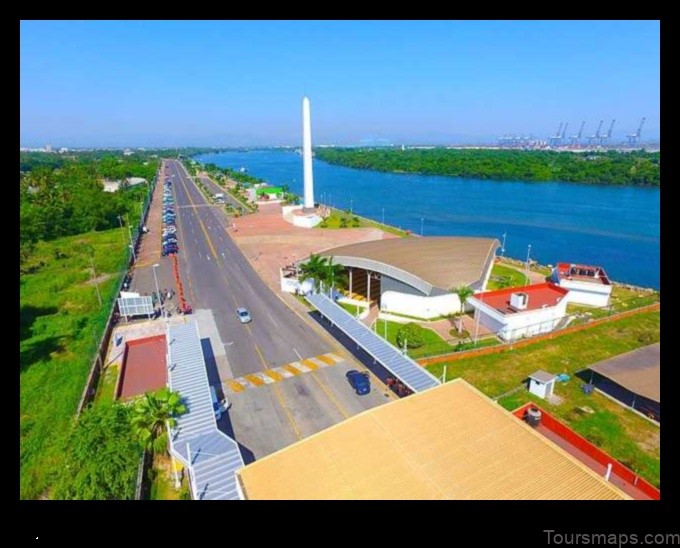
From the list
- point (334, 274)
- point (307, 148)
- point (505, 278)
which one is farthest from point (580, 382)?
point (307, 148)

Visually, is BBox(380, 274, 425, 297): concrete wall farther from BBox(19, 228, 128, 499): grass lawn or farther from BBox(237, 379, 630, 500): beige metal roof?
BBox(19, 228, 128, 499): grass lawn

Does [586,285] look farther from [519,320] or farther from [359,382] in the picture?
[359,382]

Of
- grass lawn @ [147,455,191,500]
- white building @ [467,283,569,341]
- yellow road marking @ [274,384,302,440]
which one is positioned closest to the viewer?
grass lawn @ [147,455,191,500]

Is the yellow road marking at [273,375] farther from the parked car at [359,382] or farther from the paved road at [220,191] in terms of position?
the paved road at [220,191]

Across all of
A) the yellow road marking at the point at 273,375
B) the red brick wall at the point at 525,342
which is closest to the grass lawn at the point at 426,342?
the red brick wall at the point at 525,342

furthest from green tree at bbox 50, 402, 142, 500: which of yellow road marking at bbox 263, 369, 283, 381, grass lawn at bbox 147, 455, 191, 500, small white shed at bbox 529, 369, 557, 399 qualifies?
small white shed at bbox 529, 369, 557, 399

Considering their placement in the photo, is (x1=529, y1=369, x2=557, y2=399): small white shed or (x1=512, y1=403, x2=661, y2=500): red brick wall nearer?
(x1=512, y1=403, x2=661, y2=500): red brick wall

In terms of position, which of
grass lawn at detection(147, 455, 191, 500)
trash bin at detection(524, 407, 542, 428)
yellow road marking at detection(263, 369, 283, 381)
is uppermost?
yellow road marking at detection(263, 369, 283, 381)
